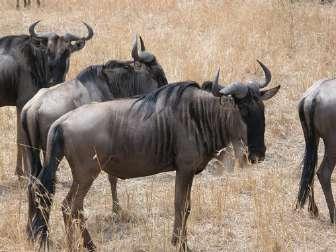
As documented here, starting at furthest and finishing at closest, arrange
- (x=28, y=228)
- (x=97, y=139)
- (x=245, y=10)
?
(x=245, y=10)
(x=28, y=228)
(x=97, y=139)

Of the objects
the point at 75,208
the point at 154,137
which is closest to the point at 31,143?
the point at 75,208

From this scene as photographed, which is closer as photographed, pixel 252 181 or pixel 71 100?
pixel 71 100

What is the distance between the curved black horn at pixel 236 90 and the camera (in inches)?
158

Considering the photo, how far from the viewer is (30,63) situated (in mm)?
6035

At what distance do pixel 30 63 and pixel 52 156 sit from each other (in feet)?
7.46

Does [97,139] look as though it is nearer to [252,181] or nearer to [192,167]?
[192,167]

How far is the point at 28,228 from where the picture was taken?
430 cm

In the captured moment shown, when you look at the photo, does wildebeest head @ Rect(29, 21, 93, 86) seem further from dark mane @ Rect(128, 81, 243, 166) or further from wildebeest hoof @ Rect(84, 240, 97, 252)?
wildebeest hoof @ Rect(84, 240, 97, 252)

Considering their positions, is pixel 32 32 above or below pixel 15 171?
above

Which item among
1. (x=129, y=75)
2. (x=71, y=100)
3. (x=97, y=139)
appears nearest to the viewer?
(x=97, y=139)

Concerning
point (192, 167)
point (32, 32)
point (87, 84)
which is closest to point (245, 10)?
point (32, 32)

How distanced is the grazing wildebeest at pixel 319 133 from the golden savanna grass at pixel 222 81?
0.22 metres

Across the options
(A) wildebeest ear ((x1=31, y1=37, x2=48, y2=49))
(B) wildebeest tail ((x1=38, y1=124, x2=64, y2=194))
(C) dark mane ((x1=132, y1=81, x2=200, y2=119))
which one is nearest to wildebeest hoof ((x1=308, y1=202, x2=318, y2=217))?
(C) dark mane ((x1=132, y1=81, x2=200, y2=119))

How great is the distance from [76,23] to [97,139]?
29.3 ft
